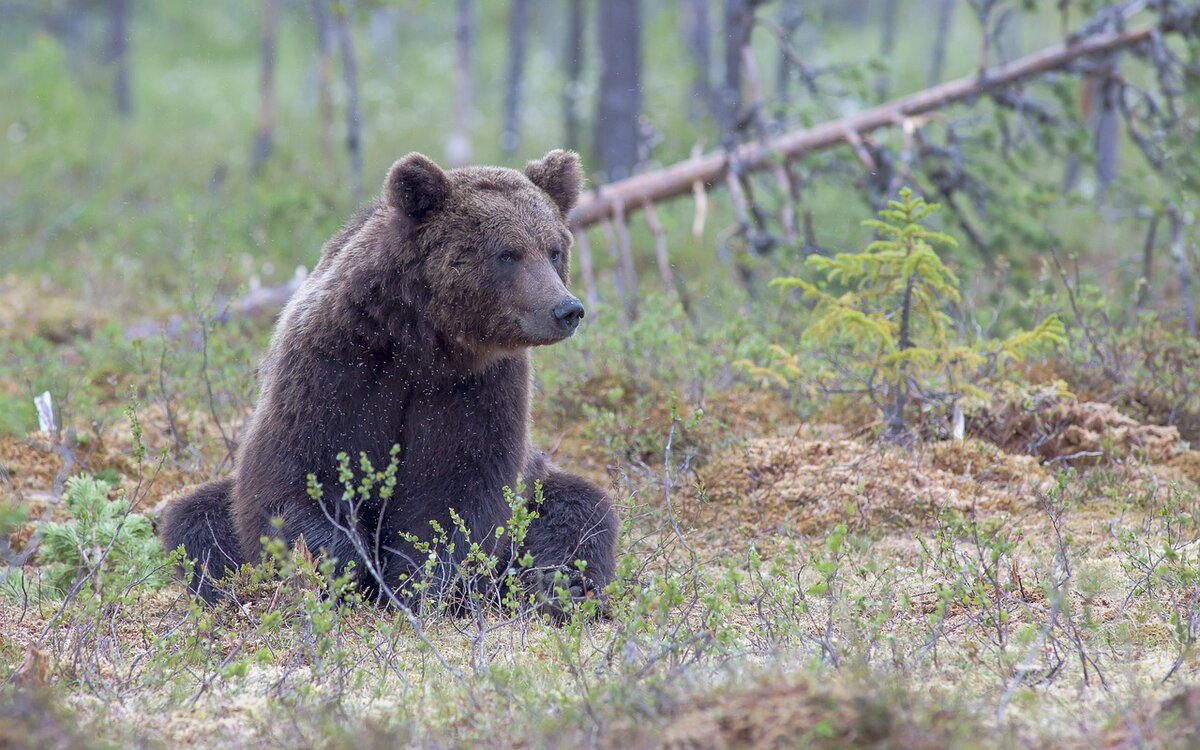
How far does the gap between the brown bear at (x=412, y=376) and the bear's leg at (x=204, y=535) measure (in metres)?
0.01

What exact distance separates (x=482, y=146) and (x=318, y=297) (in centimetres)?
2142

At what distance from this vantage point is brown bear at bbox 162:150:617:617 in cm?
525

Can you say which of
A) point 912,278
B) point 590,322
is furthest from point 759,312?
point 912,278

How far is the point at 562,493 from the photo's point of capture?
585cm

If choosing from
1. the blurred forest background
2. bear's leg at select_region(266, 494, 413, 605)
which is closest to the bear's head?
the blurred forest background

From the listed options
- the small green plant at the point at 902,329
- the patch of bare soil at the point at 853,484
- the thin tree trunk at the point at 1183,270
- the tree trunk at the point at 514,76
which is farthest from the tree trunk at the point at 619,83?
the patch of bare soil at the point at 853,484

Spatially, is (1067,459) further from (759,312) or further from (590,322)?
(590,322)

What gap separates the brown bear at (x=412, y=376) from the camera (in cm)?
525

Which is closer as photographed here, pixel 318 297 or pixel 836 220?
pixel 318 297

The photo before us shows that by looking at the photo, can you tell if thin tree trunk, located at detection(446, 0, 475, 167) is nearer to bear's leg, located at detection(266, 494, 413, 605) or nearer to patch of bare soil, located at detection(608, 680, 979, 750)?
bear's leg, located at detection(266, 494, 413, 605)

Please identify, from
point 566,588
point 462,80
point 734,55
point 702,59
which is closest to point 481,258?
point 566,588

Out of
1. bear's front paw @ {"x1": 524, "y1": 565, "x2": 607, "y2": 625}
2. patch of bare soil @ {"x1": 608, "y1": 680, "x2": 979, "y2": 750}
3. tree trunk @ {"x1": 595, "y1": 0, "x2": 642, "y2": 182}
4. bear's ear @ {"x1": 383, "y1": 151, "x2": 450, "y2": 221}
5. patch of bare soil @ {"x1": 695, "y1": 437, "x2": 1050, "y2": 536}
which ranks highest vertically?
tree trunk @ {"x1": 595, "y1": 0, "x2": 642, "y2": 182}

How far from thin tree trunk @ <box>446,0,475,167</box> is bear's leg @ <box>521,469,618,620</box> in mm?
15426

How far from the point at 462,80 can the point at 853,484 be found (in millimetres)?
16305
